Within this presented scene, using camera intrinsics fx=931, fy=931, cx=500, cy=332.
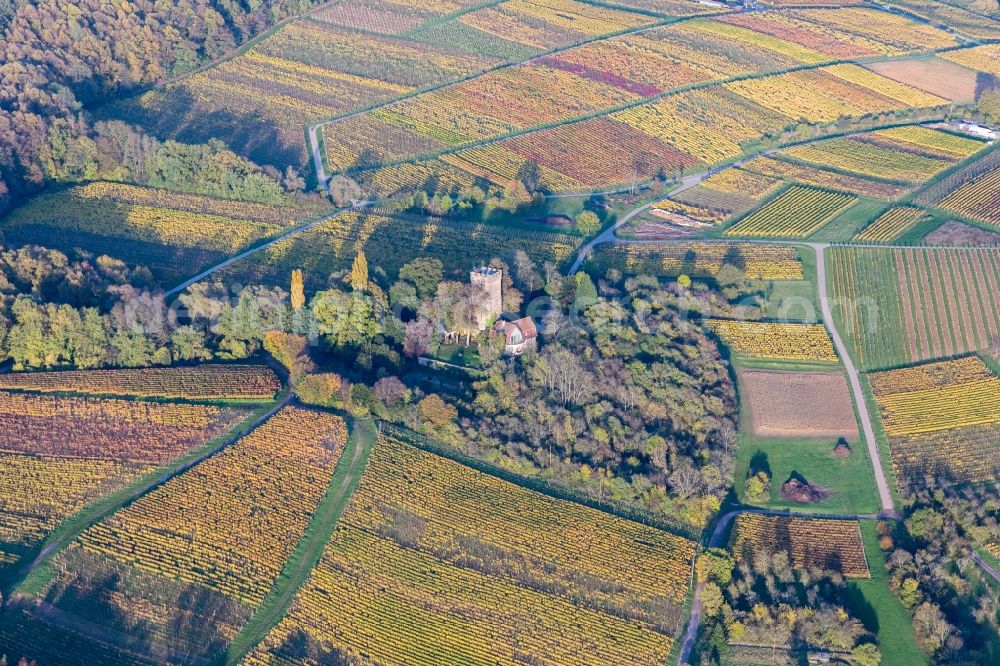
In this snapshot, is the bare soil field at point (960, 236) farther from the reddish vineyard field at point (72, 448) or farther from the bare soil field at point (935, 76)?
the reddish vineyard field at point (72, 448)

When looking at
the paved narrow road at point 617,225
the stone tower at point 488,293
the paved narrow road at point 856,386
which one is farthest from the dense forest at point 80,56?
the paved narrow road at point 856,386

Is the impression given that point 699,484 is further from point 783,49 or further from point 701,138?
point 783,49

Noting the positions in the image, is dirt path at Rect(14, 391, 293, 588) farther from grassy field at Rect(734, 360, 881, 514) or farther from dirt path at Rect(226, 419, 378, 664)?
grassy field at Rect(734, 360, 881, 514)

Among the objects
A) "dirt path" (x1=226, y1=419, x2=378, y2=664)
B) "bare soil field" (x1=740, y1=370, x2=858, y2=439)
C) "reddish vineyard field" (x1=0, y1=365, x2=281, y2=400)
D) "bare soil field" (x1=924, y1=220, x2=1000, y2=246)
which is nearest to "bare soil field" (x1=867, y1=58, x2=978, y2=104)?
"bare soil field" (x1=924, y1=220, x2=1000, y2=246)

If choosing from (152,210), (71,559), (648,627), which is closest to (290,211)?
(152,210)

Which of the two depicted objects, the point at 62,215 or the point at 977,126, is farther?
the point at 977,126

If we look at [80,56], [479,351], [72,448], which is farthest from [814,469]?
[80,56]
